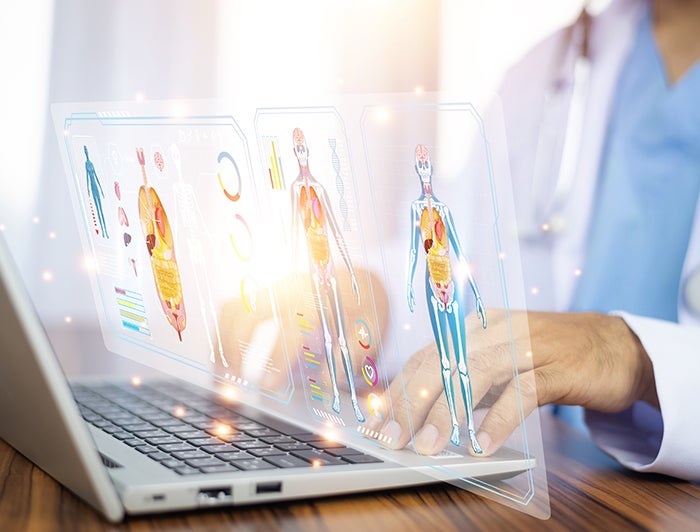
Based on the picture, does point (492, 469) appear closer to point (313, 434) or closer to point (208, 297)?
point (313, 434)

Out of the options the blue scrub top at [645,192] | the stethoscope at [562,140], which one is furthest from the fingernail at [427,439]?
the stethoscope at [562,140]

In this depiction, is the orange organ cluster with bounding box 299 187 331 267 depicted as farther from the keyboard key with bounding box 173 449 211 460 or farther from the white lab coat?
the white lab coat

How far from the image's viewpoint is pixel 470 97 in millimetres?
431

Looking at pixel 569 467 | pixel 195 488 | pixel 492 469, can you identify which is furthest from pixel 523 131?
pixel 195 488

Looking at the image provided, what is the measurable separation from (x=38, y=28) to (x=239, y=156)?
142cm

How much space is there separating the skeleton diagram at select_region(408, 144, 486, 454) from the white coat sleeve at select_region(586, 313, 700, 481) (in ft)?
0.65

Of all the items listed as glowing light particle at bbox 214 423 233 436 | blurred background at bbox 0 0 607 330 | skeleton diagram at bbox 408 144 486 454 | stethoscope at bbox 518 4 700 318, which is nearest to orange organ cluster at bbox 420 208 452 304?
skeleton diagram at bbox 408 144 486 454

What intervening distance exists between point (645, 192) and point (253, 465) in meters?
0.78

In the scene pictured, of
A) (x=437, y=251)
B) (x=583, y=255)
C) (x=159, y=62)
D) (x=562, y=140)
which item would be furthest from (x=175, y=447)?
(x=159, y=62)

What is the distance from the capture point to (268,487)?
1.46ft

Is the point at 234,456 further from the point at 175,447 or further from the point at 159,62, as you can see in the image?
the point at 159,62

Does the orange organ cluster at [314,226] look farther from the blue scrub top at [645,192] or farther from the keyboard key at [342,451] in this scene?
the blue scrub top at [645,192]

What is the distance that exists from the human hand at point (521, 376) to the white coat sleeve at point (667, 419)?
2 centimetres

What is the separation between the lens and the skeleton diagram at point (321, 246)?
1.71 ft
